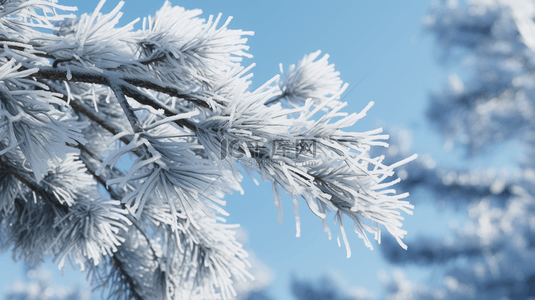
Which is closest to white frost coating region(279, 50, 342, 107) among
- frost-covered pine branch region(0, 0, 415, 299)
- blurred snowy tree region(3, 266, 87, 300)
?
frost-covered pine branch region(0, 0, 415, 299)

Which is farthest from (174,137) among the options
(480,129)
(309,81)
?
(480,129)

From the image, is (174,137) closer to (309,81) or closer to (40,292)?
(309,81)

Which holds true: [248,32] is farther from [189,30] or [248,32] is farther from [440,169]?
[440,169]

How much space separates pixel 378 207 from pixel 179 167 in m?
0.29

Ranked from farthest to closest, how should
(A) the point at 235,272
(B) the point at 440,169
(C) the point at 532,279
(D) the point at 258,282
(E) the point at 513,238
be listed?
(D) the point at 258,282 < (B) the point at 440,169 < (E) the point at 513,238 < (C) the point at 532,279 < (A) the point at 235,272

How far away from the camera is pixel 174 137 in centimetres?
52

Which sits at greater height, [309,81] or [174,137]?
[309,81]

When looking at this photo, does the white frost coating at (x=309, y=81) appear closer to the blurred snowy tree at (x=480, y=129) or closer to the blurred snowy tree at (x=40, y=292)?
the blurred snowy tree at (x=480, y=129)

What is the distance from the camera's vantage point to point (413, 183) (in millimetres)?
4258

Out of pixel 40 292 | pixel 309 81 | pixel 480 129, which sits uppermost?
pixel 480 129

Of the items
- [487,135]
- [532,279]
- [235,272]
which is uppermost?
[487,135]

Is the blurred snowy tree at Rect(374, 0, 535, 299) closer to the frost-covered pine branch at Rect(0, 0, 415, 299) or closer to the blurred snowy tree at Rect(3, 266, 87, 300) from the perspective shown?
the frost-covered pine branch at Rect(0, 0, 415, 299)

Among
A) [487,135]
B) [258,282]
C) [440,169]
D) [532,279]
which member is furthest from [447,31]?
[258,282]

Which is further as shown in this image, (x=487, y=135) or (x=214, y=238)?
(x=487, y=135)
